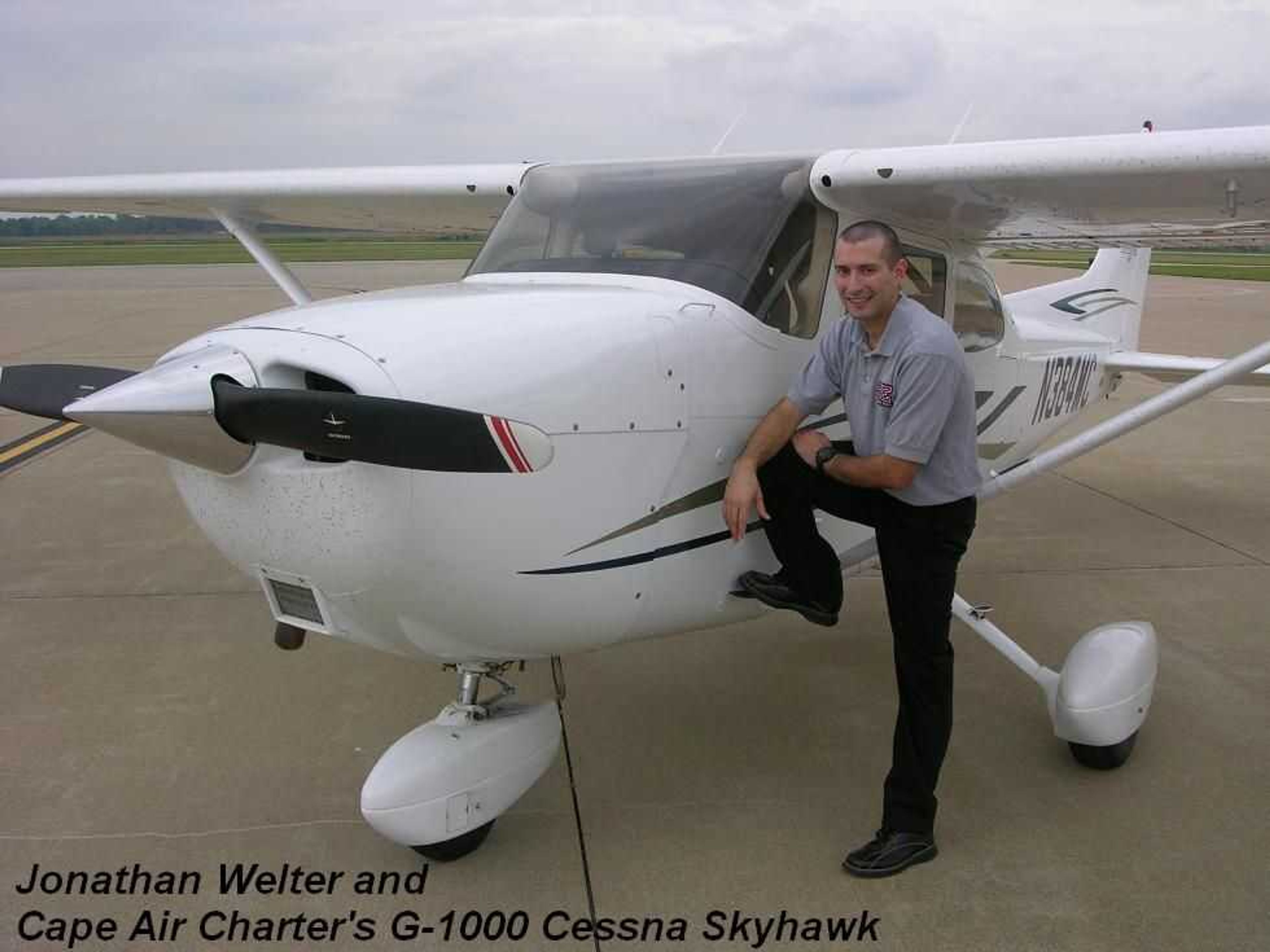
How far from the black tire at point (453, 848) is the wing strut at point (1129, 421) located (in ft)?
6.31

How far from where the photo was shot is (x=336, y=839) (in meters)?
3.07

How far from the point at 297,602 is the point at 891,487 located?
4.99ft

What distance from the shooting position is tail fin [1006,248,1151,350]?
5906 mm

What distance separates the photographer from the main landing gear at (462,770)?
2.82 metres

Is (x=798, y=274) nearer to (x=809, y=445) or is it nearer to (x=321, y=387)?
(x=809, y=445)

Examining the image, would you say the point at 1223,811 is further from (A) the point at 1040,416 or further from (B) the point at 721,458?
(A) the point at 1040,416

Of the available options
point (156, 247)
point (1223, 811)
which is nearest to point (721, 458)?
point (1223, 811)

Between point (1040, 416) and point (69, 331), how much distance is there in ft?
54.6

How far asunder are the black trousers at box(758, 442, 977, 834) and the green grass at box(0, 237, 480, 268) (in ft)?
92.4

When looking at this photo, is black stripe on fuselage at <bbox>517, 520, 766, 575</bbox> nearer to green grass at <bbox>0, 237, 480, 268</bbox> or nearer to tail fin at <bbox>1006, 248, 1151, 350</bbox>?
tail fin at <bbox>1006, 248, 1151, 350</bbox>

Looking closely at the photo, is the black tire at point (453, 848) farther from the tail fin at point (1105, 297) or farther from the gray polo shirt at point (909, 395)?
the tail fin at point (1105, 297)

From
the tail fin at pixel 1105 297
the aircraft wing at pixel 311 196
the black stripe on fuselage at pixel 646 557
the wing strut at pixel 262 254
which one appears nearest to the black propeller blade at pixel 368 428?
the black stripe on fuselage at pixel 646 557

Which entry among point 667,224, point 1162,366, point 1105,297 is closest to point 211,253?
point 1105,297

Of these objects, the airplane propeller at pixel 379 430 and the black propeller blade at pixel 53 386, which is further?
the black propeller blade at pixel 53 386
